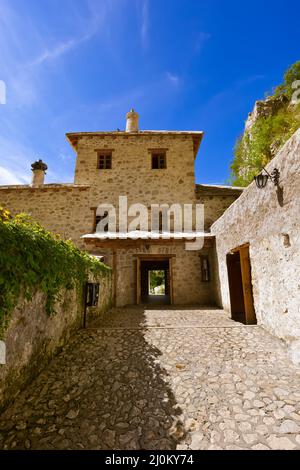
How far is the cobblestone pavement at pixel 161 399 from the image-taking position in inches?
89.5

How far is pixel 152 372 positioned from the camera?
358 centimetres

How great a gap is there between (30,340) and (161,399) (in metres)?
2.03

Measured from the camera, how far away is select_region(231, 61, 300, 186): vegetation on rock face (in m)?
15.8

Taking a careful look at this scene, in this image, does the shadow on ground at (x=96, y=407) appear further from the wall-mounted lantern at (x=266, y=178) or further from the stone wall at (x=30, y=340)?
the wall-mounted lantern at (x=266, y=178)

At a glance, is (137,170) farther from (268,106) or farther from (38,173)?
(268,106)

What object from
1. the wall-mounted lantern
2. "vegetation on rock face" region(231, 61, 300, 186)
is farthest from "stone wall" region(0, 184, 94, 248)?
"vegetation on rock face" region(231, 61, 300, 186)

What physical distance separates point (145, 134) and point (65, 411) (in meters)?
13.3

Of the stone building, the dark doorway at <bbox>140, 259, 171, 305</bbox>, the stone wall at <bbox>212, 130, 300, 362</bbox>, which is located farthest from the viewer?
the dark doorway at <bbox>140, 259, 171, 305</bbox>

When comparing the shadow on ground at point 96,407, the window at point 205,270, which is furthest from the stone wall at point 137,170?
the shadow on ground at point 96,407

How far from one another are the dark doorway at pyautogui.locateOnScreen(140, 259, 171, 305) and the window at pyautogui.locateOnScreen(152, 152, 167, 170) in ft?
20.0

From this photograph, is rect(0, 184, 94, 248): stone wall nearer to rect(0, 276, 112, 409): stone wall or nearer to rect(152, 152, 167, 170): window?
rect(152, 152, 167, 170): window

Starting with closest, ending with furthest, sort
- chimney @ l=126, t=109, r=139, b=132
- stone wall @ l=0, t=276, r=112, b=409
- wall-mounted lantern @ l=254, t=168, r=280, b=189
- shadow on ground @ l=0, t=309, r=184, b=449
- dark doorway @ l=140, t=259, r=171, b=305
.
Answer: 1. shadow on ground @ l=0, t=309, r=184, b=449
2. stone wall @ l=0, t=276, r=112, b=409
3. wall-mounted lantern @ l=254, t=168, r=280, b=189
4. chimney @ l=126, t=109, r=139, b=132
5. dark doorway @ l=140, t=259, r=171, b=305

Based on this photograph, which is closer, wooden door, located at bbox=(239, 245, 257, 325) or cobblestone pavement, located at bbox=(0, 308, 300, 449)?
cobblestone pavement, located at bbox=(0, 308, 300, 449)
